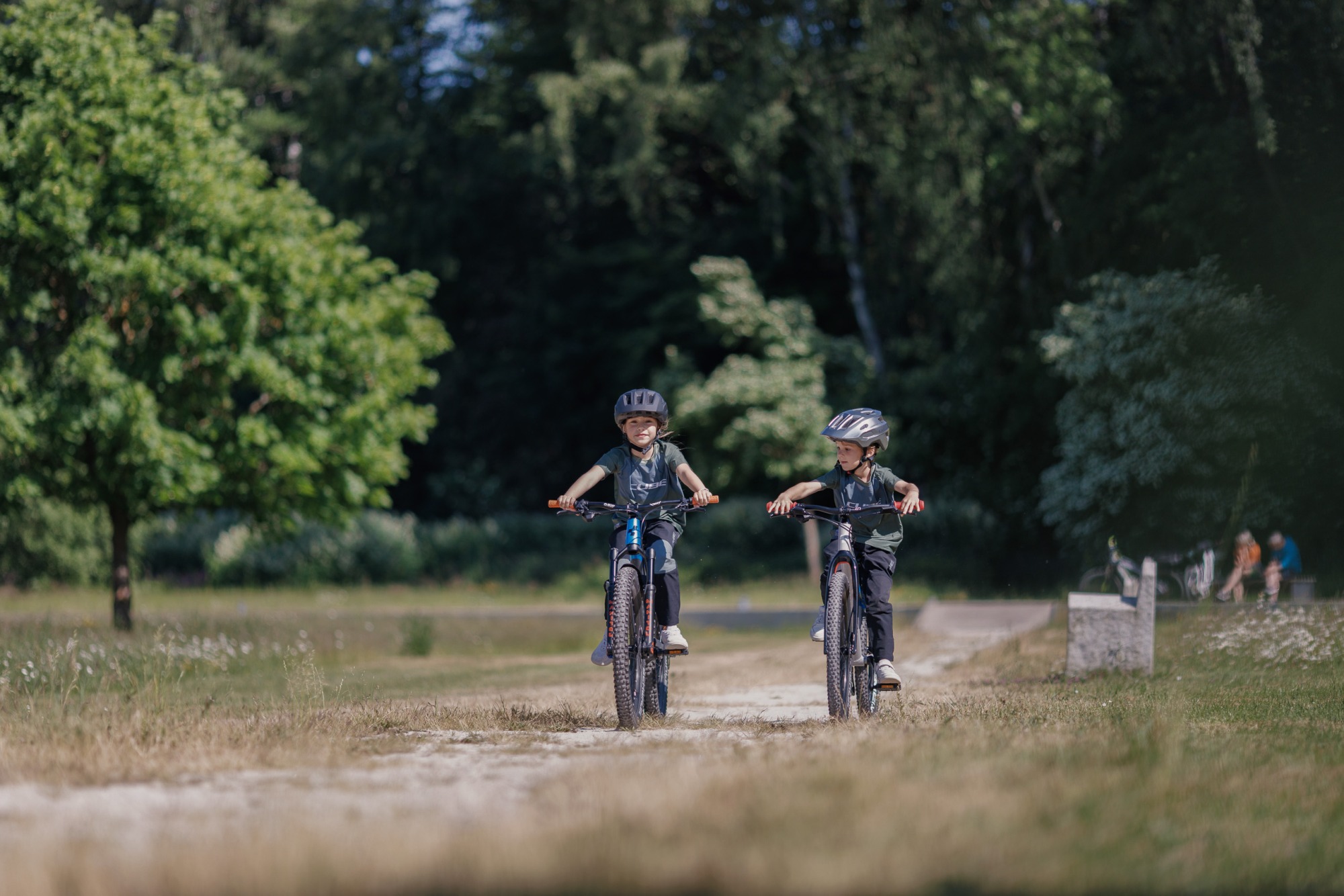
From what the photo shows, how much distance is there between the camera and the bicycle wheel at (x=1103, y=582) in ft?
78.2

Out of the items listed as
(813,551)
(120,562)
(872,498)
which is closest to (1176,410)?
(813,551)

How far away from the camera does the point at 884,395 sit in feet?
115

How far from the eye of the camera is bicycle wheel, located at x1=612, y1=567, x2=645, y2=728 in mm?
8125

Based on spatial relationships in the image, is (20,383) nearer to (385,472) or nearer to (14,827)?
(385,472)

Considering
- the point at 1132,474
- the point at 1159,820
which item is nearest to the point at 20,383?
the point at 1159,820

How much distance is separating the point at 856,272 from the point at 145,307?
22573mm

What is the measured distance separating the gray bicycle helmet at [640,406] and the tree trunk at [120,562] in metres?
13.5

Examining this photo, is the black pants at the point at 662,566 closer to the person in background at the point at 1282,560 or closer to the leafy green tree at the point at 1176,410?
the person in background at the point at 1282,560

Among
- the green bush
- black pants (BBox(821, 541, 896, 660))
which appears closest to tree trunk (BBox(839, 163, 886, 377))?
the green bush

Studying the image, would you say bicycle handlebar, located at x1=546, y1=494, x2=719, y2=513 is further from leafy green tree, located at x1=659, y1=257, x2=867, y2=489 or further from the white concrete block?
leafy green tree, located at x1=659, y1=257, x2=867, y2=489

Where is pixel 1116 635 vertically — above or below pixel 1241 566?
below

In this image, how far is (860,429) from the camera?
848 centimetres

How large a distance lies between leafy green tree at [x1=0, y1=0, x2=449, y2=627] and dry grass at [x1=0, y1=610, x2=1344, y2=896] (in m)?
12.3

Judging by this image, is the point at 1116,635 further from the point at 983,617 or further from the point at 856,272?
the point at 856,272
